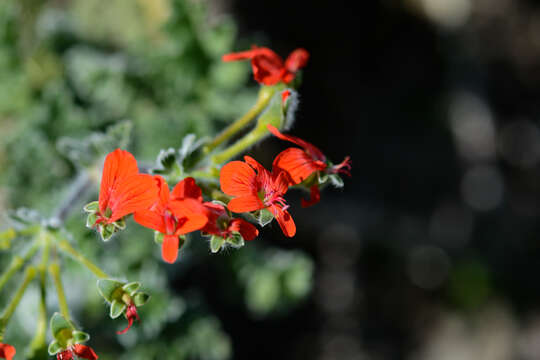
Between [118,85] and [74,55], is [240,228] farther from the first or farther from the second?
[74,55]

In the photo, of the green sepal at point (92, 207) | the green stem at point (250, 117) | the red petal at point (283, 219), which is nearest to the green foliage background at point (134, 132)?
the green stem at point (250, 117)

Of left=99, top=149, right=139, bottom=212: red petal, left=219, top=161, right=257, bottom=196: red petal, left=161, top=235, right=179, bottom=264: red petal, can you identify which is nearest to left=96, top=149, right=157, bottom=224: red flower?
left=99, top=149, right=139, bottom=212: red petal

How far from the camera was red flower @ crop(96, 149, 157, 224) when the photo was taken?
162cm

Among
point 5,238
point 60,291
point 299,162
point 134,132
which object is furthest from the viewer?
point 134,132

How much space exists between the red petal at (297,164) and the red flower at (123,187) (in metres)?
0.45

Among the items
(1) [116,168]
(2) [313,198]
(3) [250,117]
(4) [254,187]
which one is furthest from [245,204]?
(3) [250,117]

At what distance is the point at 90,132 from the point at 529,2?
15.9 feet

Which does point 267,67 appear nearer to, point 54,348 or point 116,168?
point 116,168

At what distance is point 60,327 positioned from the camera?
177cm

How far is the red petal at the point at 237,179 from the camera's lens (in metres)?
1.68

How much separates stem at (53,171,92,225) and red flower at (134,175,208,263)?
2.65 ft

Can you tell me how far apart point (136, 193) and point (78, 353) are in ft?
2.00

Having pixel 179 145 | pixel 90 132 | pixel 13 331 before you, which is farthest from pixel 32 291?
pixel 179 145

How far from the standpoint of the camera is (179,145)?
116 inches
